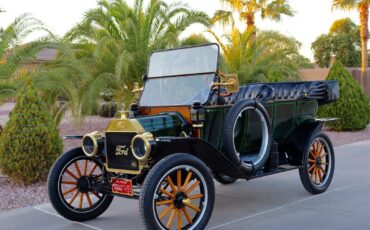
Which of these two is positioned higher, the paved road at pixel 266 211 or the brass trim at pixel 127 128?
the brass trim at pixel 127 128

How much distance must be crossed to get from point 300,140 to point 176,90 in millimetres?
1731

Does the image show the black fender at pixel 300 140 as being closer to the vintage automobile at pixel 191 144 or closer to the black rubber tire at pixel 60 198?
the vintage automobile at pixel 191 144

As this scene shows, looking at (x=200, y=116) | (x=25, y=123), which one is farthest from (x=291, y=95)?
(x=25, y=123)

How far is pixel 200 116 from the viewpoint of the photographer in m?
4.85

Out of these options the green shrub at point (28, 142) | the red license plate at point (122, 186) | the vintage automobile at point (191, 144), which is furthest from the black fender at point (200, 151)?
the green shrub at point (28, 142)

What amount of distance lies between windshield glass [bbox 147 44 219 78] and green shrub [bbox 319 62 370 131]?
817cm

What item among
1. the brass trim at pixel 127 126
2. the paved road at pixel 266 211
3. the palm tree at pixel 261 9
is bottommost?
the paved road at pixel 266 211

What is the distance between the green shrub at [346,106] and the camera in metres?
13.0

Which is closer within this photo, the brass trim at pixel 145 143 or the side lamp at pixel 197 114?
the brass trim at pixel 145 143

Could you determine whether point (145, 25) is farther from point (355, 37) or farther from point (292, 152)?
point (355, 37)

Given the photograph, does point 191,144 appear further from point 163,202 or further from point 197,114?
point 163,202

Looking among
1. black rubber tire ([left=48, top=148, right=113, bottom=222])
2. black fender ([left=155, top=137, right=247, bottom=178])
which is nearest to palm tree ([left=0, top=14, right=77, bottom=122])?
black rubber tire ([left=48, top=148, right=113, bottom=222])

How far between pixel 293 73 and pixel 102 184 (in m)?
10.3

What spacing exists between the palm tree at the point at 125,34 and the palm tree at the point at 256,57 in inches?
84.3
